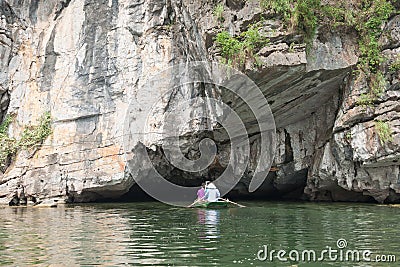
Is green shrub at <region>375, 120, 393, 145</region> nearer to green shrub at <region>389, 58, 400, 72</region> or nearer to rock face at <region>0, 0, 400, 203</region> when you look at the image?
rock face at <region>0, 0, 400, 203</region>

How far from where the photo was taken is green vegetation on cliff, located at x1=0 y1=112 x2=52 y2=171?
18.7 metres

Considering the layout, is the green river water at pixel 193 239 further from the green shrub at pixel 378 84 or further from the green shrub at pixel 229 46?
the green shrub at pixel 229 46

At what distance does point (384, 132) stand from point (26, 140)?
1365cm

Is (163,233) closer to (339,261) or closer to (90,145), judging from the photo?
(339,261)

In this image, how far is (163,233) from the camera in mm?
8594

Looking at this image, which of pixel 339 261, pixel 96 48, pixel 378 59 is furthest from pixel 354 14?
pixel 339 261

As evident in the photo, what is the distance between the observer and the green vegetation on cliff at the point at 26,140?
1870 cm

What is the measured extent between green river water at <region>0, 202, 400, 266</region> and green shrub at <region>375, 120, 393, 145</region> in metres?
3.41

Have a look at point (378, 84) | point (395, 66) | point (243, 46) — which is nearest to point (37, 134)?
point (243, 46)

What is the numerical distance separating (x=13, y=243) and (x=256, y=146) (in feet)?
41.2
